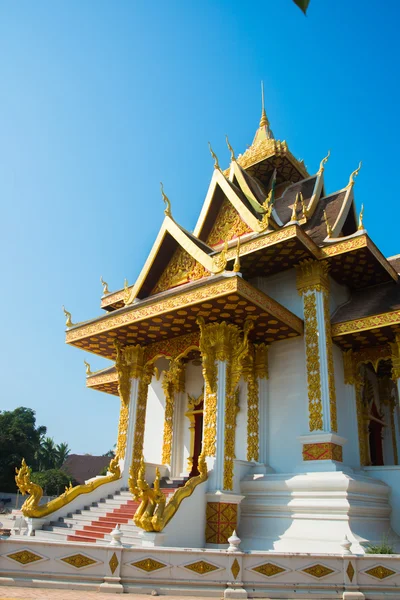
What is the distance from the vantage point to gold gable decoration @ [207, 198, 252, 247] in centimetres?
1221

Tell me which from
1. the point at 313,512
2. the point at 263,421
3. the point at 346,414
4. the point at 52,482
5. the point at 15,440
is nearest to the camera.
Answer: the point at 313,512

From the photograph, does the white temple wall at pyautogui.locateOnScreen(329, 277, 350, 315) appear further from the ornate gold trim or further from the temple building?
the ornate gold trim

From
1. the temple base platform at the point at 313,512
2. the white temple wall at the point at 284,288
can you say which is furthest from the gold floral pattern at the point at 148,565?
the white temple wall at the point at 284,288

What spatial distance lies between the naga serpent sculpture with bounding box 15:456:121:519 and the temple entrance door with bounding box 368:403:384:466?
6.08 metres

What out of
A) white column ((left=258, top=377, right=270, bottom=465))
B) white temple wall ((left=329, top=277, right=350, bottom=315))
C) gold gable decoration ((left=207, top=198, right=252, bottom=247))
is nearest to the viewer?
white column ((left=258, top=377, right=270, bottom=465))

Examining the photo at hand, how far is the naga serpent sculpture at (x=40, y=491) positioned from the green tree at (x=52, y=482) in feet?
59.8

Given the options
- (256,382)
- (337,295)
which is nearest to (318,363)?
(256,382)

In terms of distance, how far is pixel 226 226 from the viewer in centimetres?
1259

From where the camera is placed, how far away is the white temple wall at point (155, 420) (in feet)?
40.1

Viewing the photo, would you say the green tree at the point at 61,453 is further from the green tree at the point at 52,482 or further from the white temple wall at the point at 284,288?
the white temple wall at the point at 284,288

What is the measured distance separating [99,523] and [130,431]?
2.34 m

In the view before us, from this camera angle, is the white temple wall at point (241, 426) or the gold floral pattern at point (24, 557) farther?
the white temple wall at point (241, 426)

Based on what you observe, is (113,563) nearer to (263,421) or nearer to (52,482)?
(263,421)

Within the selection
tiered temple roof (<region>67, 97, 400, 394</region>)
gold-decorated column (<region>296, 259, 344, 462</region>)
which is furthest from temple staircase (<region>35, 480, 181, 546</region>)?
tiered temple roof (<region>67, 97, 400, 394</region>)
